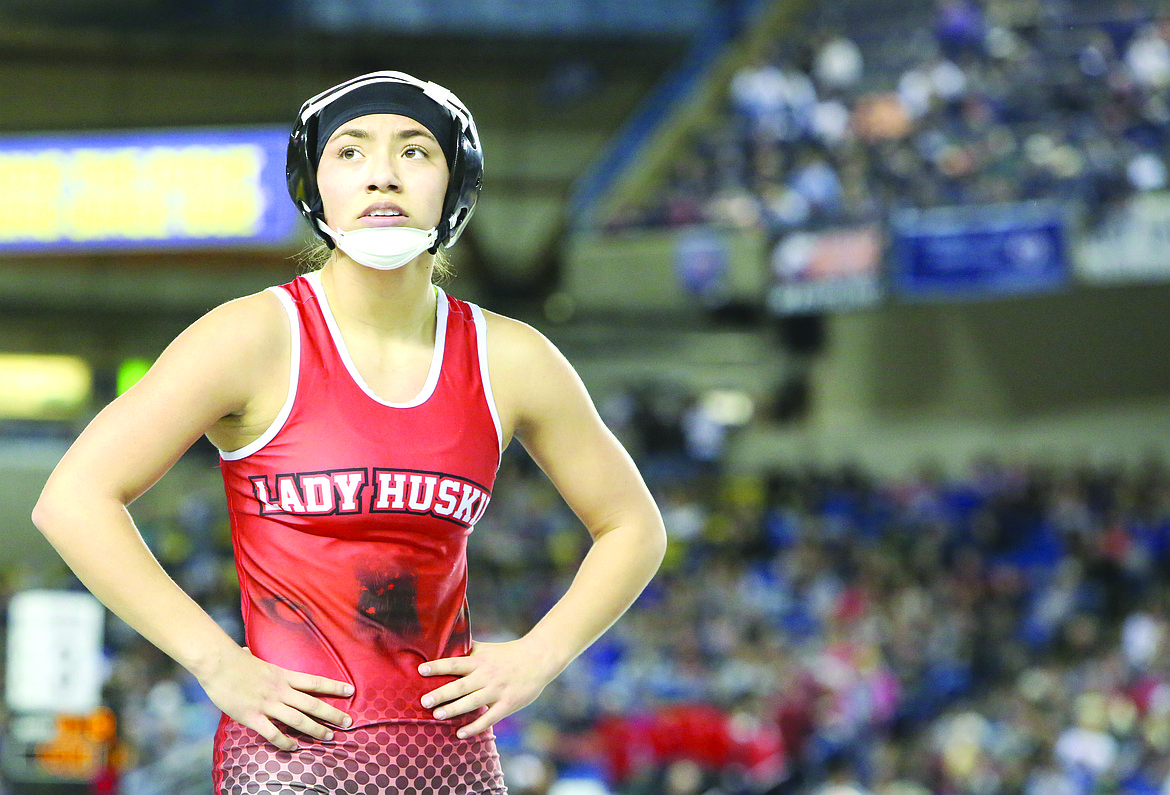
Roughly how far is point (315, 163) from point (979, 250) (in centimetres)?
1185

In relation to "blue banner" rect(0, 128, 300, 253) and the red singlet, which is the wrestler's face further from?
"blue banner" rect(0, 128, 300, 253)

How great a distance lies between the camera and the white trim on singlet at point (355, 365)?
206cm

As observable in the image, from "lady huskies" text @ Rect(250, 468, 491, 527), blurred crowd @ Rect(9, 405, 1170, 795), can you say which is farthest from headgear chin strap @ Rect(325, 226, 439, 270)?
blurred crowd @ Rect(9, 405, 1170, 795)

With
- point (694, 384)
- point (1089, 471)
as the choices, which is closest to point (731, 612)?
point (1089, 471)

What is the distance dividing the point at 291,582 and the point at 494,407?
15.9 inches

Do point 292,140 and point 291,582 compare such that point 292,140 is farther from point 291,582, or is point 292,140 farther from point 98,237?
point 98,237

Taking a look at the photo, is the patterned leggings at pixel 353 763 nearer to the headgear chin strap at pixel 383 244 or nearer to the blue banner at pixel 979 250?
the headgear chin strap at pixel 383 244

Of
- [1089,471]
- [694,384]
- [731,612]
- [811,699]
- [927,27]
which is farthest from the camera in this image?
[694,384]

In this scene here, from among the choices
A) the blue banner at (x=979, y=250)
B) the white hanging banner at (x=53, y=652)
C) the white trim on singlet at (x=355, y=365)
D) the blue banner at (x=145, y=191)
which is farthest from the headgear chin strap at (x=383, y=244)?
the blue banner at (x=145, y=191)

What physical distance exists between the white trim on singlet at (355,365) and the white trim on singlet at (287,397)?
54mm

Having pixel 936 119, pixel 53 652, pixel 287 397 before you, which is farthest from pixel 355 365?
pixel 936 119

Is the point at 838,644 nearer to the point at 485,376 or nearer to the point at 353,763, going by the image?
the point at 485,376

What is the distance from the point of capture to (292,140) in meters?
2.11

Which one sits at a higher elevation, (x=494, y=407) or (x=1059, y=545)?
(x=494, y=407)
